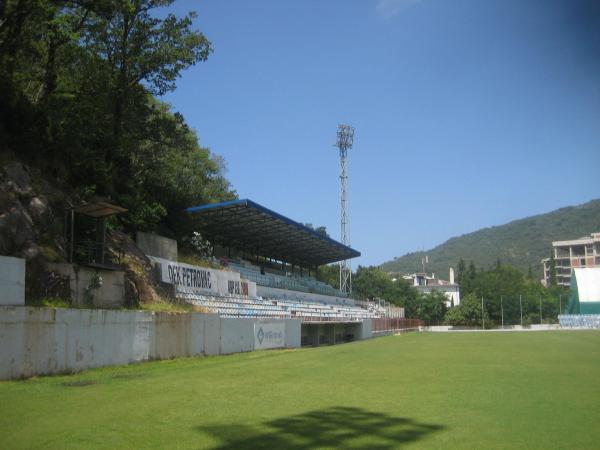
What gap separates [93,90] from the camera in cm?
2955

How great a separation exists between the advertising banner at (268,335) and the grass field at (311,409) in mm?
12432

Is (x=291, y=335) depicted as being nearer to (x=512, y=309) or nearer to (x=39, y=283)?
(x=39, y=283)

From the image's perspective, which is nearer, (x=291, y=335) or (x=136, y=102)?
(x=136, y=102)

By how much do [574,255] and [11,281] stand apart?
526 feet

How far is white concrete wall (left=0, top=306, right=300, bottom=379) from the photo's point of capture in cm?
1469

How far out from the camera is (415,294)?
106688mm

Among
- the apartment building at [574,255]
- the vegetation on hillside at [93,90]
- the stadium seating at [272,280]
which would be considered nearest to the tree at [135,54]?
the vegetation on hillside at [93,90]

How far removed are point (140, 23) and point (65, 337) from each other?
63.2 ft

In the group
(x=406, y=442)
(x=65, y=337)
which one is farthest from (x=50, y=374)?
(x=406, y=442)

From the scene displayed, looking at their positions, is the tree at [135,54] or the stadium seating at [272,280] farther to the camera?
the stadium seating at [272,280]

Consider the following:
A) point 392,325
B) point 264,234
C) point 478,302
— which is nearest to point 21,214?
point 264,234

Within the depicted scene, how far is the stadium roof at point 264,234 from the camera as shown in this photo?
132ft

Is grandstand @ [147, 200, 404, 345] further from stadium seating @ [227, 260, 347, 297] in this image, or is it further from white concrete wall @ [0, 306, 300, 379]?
white concrete wall @ [0, 306, 300, 379]

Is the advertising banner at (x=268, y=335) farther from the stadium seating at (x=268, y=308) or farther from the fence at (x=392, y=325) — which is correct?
the fence at (x=392, y=325)
